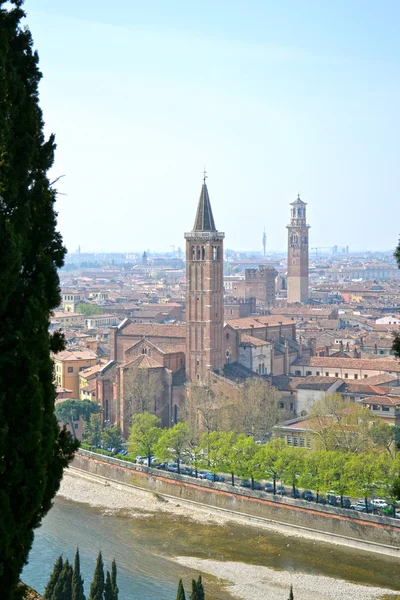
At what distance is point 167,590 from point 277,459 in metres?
9.34

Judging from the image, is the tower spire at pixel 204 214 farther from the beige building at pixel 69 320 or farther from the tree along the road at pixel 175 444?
the beige building at pixel 69 320

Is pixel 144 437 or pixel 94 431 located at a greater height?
pixel 144 437

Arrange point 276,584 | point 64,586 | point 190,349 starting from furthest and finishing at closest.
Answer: point 190,349
point 276,584
point 64,586

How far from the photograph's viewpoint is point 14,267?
770 cm

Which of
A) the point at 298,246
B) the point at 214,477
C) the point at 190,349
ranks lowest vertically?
the point at 214,477

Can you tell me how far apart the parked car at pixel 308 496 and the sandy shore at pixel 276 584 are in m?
5.39

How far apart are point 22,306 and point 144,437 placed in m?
31.4

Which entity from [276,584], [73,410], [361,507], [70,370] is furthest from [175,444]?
[70,370]

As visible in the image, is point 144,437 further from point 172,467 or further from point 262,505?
point 262,505

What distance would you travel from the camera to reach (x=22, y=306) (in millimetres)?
8016

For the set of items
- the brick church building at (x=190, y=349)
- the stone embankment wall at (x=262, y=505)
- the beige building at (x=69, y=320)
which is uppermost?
the brick church building at (x=190, y=349)

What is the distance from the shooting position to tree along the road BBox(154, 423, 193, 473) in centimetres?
3756

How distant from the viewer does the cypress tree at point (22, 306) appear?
776 centimetres

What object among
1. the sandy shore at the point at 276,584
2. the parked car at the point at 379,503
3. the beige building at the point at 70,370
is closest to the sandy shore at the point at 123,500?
the parked car at the point at 379,503
